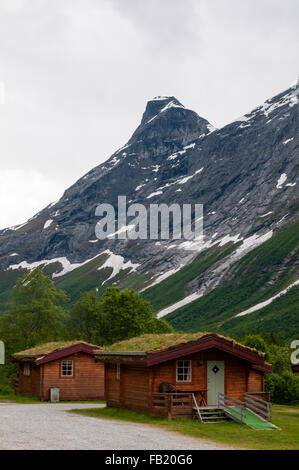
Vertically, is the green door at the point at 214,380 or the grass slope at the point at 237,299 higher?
the grass slope at the point at 237,299

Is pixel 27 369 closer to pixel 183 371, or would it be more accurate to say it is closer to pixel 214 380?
pixel 183 371

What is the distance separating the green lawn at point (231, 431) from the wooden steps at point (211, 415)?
602 mm

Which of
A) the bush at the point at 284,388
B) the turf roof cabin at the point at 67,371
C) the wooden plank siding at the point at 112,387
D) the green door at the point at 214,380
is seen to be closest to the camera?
the green door at the point at 214,380

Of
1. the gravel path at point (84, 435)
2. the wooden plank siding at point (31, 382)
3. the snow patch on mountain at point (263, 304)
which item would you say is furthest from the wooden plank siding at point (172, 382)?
the snow patch on mountain at point (263, 304)

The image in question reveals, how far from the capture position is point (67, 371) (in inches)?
1992

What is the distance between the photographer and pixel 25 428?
2773cm

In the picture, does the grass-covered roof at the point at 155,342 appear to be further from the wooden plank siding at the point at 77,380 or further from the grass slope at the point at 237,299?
the grass slope at the point at 237,299

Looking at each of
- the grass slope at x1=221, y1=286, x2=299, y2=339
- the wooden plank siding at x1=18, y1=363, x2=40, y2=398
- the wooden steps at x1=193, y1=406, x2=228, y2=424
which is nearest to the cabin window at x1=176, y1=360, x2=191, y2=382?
the wooden steps at x1=193, y1=406, x2=228, y2=424

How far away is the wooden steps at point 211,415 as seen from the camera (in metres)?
32.6

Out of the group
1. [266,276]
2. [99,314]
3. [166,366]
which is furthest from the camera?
[266,276]

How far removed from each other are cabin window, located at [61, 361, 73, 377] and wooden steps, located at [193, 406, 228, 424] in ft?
64.8

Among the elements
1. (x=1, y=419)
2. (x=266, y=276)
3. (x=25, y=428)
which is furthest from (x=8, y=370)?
(x=266, y=276)
